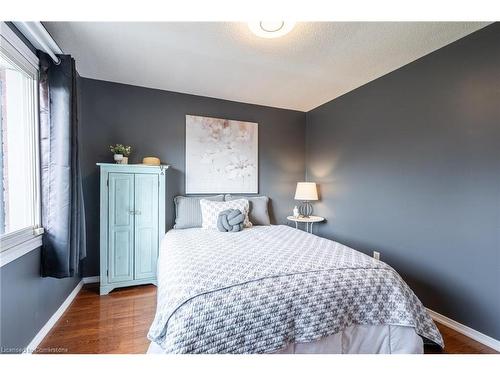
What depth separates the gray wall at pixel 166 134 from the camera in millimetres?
2654

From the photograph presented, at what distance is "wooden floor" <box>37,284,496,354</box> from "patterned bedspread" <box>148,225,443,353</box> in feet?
1.82

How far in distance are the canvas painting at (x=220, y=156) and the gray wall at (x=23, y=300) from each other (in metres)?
1.71

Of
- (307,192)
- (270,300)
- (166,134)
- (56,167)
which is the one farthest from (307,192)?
(56,167)

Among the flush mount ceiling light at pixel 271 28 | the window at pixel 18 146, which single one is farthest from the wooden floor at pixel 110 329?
the flush mount ceiling light at pixel 271 28

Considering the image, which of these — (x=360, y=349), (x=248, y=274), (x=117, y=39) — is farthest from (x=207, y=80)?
(x=360, y=349)

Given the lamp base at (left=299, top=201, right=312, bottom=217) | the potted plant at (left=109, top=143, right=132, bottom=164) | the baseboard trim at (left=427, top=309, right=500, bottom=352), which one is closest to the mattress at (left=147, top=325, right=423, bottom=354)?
the baseboard trim at (left=427, top=309, right=500, bottom=352)

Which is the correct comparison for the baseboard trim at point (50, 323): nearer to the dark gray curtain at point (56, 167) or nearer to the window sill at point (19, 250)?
the dark gray curtain at point (56, 167)

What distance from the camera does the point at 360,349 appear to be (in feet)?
4.39

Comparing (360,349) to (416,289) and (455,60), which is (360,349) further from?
(455,60)

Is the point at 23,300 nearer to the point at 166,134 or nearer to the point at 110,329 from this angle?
the point at 110,329

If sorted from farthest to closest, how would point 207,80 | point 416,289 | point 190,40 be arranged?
point 207,80 → point 416,289 → point 190,40
